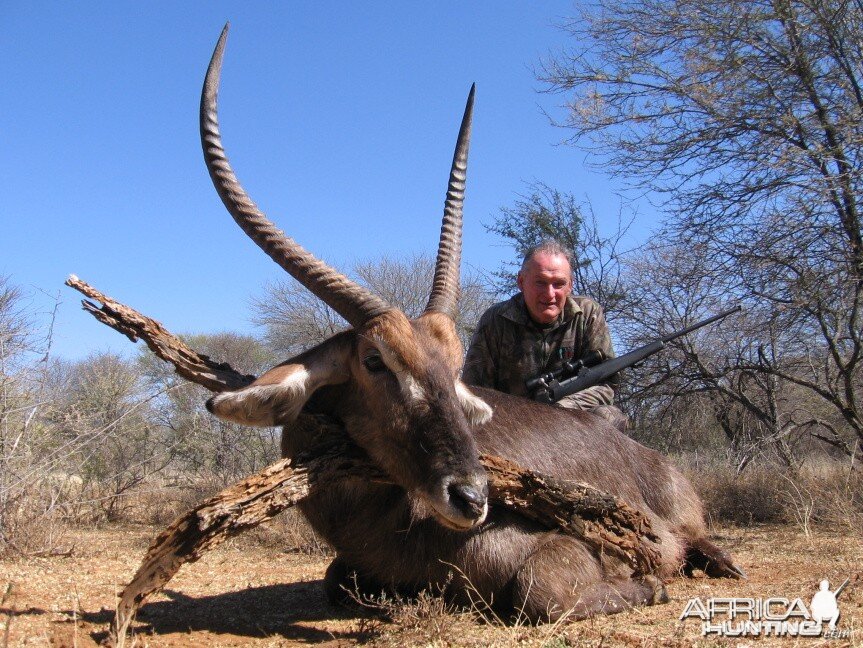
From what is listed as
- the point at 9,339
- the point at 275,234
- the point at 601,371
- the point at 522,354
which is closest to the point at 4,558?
the point at 9,339

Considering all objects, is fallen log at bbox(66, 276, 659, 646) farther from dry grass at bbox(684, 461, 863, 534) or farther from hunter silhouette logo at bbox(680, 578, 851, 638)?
dry grass at bbox(684, 461, 863, 534)

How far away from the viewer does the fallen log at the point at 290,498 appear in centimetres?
381

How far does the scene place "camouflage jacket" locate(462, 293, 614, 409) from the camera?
280 inches

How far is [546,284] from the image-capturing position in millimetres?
6793

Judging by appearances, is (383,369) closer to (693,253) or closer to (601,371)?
(601,371)

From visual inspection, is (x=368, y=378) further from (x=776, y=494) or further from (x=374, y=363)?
(x=776, y=494)

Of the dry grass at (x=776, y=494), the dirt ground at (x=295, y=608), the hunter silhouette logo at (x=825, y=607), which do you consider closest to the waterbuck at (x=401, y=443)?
the dirt ground at (x=295, y=608)

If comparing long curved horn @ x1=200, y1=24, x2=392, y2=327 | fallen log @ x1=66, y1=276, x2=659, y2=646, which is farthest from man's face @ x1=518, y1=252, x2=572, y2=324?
long curved horn @ x1=200, y1=24, x2=392, y2=327

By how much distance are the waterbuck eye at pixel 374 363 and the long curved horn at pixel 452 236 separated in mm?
697

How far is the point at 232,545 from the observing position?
8000mm

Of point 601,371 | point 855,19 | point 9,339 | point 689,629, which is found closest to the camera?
point 689,629

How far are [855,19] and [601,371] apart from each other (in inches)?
230

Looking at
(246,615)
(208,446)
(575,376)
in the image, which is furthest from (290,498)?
(208,446)

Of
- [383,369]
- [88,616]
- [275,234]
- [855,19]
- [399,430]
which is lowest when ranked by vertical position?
[88,616]
